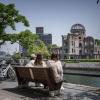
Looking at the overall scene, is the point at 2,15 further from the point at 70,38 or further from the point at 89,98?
the point at 70,38

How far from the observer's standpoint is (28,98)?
934 centimetres

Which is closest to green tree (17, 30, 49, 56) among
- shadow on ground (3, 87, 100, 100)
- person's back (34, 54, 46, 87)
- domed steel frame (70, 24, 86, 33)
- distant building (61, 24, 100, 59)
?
person's back (34, 54, 46, 87)

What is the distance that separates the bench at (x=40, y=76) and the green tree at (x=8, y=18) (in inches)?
190

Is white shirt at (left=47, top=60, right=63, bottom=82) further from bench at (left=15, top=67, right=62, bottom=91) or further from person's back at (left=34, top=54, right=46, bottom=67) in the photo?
person's back at (left=34, top=54, right=46, bottom=67)

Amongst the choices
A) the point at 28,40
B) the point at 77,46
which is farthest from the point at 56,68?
the point at 77,46

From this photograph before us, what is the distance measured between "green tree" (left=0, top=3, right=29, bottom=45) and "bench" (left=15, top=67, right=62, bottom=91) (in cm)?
483

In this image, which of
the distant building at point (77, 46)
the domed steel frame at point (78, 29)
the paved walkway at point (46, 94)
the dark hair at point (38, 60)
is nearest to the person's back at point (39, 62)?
the dark hair at point (38, 60)

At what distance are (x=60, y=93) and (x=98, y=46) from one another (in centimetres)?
13322

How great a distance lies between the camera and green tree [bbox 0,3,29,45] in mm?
15977

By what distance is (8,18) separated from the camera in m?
16.0

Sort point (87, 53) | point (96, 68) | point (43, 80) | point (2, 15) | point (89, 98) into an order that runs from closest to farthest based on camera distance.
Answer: point (89, 98), point (43, 80), point (2, 15), point (96, 68), point (87, 53)

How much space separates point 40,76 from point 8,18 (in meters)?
6.69

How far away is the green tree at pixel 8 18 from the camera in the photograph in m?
16.0

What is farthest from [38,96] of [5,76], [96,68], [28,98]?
[96,68]
